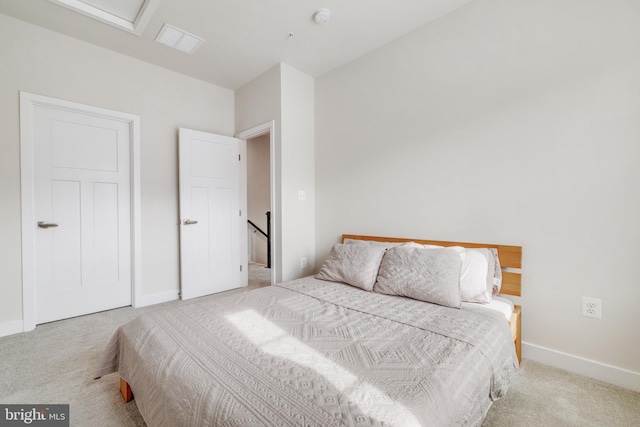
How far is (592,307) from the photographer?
5.80 feet

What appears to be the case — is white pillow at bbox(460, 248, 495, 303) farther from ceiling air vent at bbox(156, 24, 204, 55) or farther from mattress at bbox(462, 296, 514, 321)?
ceiling air vent at bbox(156, 24, 204, 55)

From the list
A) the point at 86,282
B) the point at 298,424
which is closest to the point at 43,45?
the point at 86,282

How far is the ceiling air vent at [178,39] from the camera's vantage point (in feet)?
8.46

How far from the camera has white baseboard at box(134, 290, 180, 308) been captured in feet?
10.2

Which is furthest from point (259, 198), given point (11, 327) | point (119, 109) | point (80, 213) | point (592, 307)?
point (592, 307)

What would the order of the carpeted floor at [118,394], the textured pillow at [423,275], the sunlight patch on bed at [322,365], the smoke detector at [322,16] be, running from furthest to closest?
the smoke detector at [322,16] < the textured pillow at [423,275] < the carpeted floor at [118,394] < the sunlight patch on bed at [322,365]

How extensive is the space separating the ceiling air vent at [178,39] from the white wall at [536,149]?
6.00ft

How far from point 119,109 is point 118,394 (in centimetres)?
271

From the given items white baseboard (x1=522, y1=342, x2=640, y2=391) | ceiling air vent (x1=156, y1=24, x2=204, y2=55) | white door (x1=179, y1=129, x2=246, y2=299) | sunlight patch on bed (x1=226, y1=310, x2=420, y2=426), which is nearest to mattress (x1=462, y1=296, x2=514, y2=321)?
white baseboard (x1=522, y1=342, x2=640, y2=391)

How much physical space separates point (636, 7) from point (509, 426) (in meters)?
2.42

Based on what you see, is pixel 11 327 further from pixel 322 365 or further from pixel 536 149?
pixel 536 149

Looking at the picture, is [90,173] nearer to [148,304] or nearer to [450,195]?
[148,304]

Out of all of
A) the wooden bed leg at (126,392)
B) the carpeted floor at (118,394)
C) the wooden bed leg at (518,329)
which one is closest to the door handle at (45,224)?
the carpeted floor at (118,394)

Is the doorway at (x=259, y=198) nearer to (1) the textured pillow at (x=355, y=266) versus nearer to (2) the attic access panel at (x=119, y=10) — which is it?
(2) the attic access panel at (x=119, y=10)
